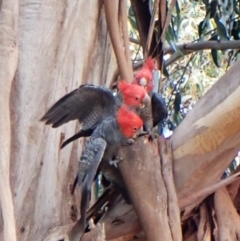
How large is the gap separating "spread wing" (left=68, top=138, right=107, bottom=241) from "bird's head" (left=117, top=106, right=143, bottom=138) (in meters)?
0.03

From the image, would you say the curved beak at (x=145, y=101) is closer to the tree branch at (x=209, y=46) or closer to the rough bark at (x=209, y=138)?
the rough bark at (x=209, y=138)

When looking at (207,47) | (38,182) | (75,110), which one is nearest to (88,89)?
(75,110)

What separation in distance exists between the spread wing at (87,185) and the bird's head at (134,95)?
0.18ft

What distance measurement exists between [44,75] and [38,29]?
0.22 ft

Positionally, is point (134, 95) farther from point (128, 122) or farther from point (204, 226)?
point (204, 226)

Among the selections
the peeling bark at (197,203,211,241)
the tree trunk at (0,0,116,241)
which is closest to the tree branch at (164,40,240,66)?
the tree trunk at (0,0,116,241)

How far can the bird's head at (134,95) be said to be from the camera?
0.66 m

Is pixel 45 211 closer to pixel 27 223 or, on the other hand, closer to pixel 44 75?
pixel 27 223

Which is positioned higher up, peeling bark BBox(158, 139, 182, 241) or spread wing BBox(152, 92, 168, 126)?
spread wing BBox(152, 92, 168, 126)

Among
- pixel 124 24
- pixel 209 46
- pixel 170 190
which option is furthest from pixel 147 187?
pixel 209 46

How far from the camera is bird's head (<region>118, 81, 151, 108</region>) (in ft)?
2.16

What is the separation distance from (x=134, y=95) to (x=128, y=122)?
3 cm

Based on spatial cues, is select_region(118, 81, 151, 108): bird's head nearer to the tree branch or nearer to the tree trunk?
the tree trunk

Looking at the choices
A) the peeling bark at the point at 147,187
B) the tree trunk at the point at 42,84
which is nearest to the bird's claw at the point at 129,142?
the peeling bark at the point at 147,187
